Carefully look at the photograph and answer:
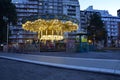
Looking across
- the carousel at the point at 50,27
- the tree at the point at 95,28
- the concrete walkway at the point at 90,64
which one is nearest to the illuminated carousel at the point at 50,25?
the carousel at the point at 50,27

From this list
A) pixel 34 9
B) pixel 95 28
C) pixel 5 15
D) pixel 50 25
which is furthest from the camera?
pixel 34 9

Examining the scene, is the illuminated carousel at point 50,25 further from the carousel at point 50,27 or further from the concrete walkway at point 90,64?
the concrete walkway at point 90,64

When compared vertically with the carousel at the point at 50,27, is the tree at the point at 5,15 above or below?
above

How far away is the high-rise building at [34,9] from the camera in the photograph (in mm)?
127250

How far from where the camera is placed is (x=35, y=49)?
38.5 metres

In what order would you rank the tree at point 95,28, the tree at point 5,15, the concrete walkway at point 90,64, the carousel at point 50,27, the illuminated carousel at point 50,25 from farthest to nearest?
the tree at point 95,28, the tree at point 5,15, the carousel at point 50,27, the illuminated carousel at point 50,25, the concrete walkway at point 90,64

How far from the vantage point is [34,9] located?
133125 millimetres

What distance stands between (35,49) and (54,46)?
5.73 metres

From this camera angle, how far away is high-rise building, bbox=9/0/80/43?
12725 centimetres

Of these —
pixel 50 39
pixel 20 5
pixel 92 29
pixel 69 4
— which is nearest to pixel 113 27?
pixel 69 4

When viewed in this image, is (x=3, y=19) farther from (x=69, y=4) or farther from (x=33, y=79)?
(x=69, y=4)

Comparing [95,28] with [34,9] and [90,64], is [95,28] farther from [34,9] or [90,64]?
[90,64]

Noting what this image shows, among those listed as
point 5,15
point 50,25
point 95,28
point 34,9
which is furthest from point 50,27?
point 34,9

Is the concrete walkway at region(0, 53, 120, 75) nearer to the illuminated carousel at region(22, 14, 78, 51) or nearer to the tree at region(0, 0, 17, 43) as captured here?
the illuminated carousel at region(22, 14, 78, 51)
